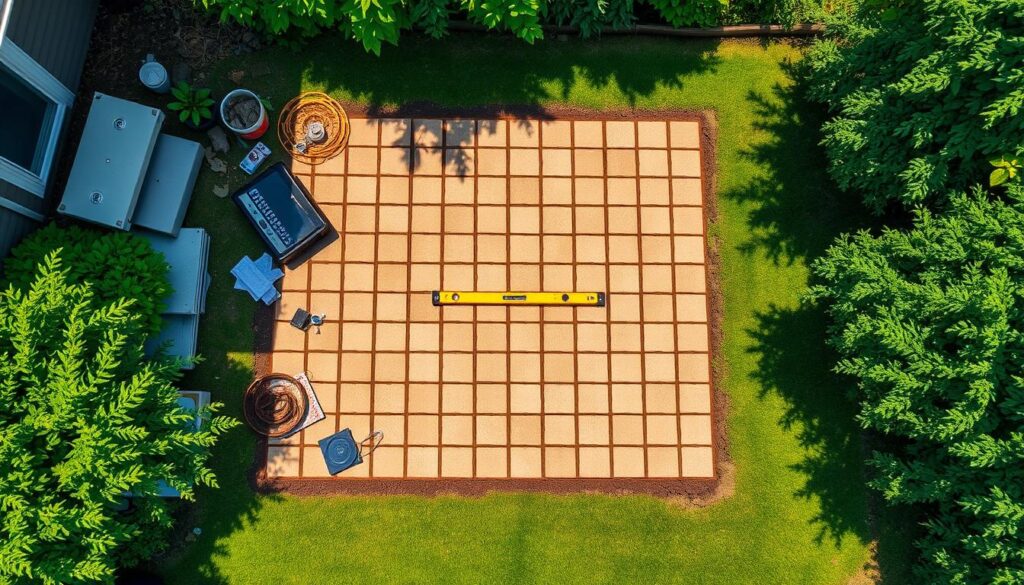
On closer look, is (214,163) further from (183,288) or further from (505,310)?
(505,310)

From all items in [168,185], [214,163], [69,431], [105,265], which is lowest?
[69,431]

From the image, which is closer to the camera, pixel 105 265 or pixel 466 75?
pixel 105 265

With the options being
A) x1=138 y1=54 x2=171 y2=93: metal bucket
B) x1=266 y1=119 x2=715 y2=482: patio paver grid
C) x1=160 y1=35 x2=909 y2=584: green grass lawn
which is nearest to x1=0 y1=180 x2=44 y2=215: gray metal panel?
x1=160 y1=35 x2=909 y2=584: green grass lawn

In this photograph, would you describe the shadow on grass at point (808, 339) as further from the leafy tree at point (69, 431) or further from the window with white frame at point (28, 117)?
the window with white frame at point (28, 117)

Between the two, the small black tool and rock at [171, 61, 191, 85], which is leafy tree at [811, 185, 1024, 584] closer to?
the small black tool

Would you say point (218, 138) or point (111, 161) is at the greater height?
point (218, 138)

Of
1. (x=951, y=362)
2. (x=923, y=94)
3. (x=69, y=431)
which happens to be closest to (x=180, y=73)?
(x=69, y=431)
